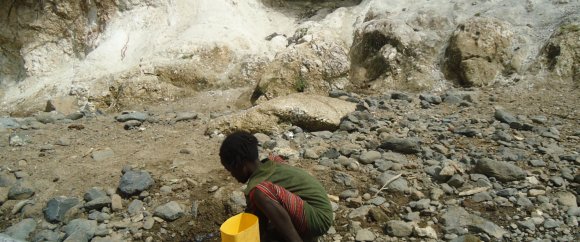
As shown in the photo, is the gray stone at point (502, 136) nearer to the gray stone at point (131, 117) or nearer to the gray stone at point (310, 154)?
the gray stone at point (310, 154)

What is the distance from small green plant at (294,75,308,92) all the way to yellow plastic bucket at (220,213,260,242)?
5045mm

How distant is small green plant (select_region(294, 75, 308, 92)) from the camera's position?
758 centimetres

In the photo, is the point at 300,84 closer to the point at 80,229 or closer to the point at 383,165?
the point at 383,165

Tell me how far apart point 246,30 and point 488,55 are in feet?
16.4


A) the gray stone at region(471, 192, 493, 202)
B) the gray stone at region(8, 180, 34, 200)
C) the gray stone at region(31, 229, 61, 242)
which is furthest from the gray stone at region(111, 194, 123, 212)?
the gray stone at region(471, 192, 493, 202)

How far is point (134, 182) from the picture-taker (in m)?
4.45

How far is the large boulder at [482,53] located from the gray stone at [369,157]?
2972 millimetres

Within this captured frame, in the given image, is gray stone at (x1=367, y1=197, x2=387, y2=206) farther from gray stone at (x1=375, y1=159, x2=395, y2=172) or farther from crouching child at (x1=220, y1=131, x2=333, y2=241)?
crouching child at (x1=220, y1=131, x2=333, y2=241)

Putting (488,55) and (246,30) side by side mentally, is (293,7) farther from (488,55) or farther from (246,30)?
(488,55)

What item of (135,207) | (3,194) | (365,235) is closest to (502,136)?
(365,235)

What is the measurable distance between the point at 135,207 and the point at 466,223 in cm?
288

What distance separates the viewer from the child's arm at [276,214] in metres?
2.64

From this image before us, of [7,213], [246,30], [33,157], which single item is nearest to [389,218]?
[7,213]

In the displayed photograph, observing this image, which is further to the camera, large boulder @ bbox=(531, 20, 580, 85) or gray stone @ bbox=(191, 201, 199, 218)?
large boulder @ bbox=(531, 20, 580, 85)
